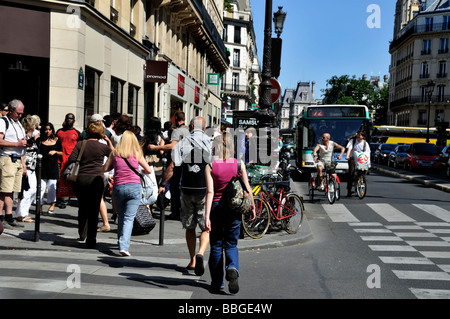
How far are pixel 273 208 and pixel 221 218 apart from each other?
12.8ft

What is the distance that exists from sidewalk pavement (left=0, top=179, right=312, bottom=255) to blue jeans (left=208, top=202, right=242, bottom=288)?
2.21m

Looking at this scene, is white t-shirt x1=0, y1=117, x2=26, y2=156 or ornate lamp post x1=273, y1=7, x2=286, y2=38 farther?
ornate lamp post x1=273, y1=7, x2=286, y2=38

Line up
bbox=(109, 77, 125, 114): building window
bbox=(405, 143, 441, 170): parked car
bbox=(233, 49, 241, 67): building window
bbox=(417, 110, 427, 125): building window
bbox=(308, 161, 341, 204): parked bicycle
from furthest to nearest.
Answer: bbox=(233, 49, 241, 67): building window
bbox=(417, 110, 427, 125): building window
bbox=(405, 143, 441, 170): parked car
bbox=(109, 77, 125, 114): building window
bbox=(308, 161, 341, 204): parked bicycle

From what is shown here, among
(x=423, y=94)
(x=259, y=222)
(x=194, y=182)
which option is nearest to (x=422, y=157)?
(x=259, y=222)

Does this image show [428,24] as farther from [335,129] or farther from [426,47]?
[335,129]

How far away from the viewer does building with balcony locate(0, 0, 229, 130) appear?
45.6ft

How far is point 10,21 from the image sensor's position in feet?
44.9

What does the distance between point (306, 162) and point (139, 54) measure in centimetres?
769

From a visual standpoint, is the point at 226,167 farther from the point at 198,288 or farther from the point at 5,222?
the point at 5,222

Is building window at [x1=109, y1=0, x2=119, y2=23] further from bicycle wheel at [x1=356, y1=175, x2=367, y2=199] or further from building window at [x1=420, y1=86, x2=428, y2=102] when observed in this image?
building window at [x1=420, y1=86, x2=428, y2=102]

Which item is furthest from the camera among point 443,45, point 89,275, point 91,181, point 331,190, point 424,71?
point 424,71

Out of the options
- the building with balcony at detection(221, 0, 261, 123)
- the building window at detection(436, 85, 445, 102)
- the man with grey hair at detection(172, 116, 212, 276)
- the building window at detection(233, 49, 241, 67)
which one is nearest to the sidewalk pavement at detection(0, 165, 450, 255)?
the man with grey hair at detection(172, 116, 212, 276)

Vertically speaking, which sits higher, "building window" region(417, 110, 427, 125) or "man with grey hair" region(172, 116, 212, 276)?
"building window" region(417, 110, 427, 125)

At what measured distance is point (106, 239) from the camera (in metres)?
8.48
